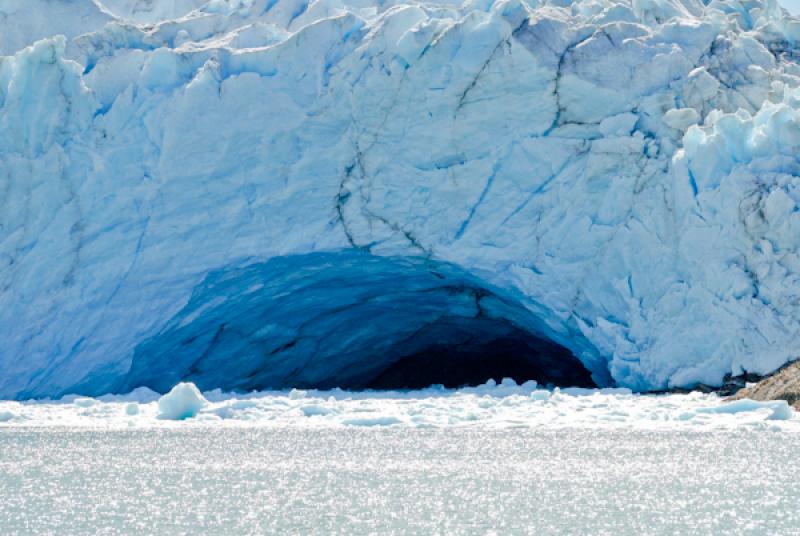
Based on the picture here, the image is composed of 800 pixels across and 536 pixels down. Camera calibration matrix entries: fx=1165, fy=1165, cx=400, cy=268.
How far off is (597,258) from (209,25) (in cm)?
521

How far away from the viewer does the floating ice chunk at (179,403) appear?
32.7 feet

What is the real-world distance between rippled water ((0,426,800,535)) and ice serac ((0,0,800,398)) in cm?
302

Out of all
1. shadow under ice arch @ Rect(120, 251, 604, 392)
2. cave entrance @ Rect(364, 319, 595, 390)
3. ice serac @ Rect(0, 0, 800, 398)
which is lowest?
cave entrance @ Rect(364, 319, 595, 390)

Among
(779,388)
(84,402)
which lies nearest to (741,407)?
(779,388)

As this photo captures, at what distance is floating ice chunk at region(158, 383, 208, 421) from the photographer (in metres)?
9.95

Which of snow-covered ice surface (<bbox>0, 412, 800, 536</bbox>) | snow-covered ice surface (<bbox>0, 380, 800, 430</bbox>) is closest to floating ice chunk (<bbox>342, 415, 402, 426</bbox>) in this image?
snow-covered ice surface (<bbox>0, 380, 800, 430</bbox>)

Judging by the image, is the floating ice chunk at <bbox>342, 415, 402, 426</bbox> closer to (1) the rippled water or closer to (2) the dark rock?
(1) the rippled water

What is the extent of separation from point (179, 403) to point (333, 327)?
4309 mm

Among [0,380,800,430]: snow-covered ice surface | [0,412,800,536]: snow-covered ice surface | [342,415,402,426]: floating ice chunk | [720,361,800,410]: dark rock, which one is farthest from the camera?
[342,415,402,426]: floating ice chunk

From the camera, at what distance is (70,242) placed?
39.0ft

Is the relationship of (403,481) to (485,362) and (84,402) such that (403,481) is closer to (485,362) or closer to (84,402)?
(84,402)

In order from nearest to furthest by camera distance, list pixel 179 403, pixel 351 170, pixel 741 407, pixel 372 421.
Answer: pixel 741 407 → pixel 372 421 → pixel 179 403 → pixel 351 170

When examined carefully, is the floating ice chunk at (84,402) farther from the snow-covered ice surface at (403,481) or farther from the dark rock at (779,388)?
the dark rock at (779,388)

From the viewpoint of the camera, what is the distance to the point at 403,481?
687 cm
